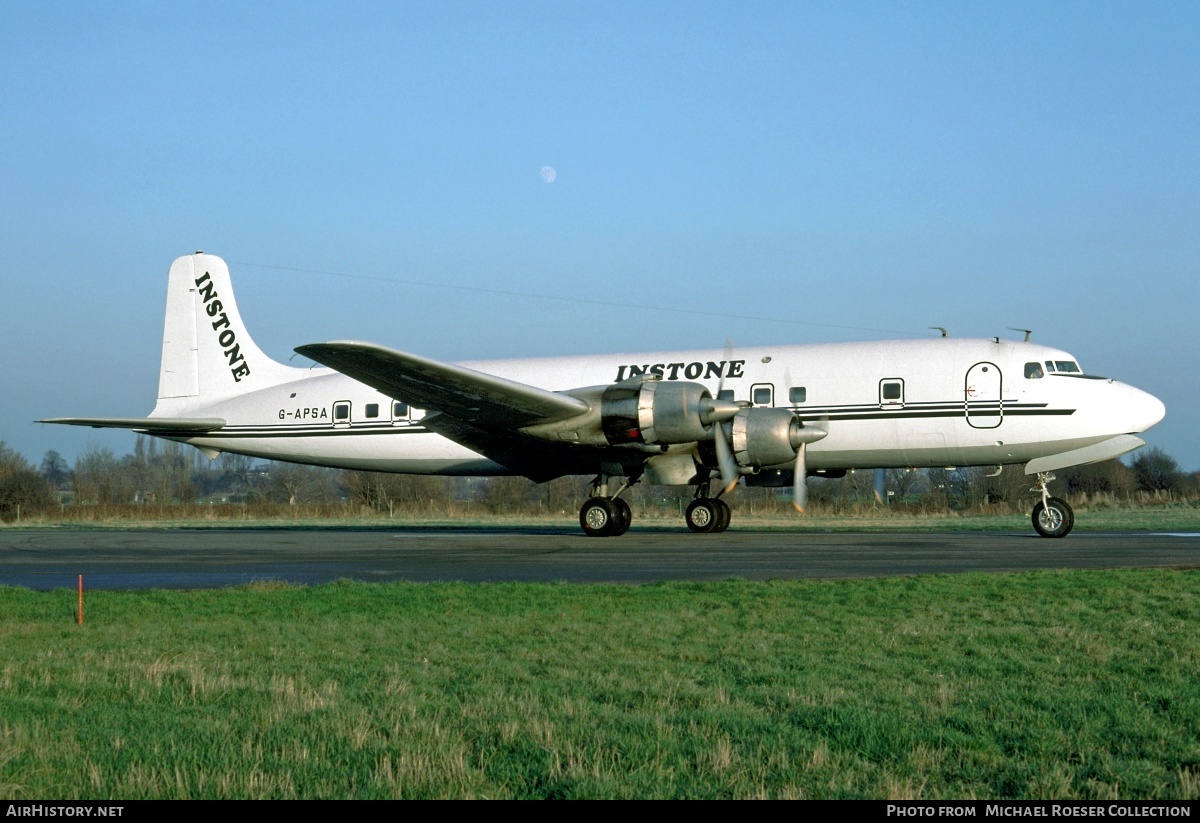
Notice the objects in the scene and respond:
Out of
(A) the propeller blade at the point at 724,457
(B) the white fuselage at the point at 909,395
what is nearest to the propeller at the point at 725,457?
(A) the propeller blade at the point at 724,457

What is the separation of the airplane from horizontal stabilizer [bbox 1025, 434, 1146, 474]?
4 centimetres

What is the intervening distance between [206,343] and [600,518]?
12.2 meters

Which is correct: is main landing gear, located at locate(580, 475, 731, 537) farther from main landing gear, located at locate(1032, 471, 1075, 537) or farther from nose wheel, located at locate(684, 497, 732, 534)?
main landing gear, located at locate(1032, 471, 1075, 537)

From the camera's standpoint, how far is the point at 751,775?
15.8ft

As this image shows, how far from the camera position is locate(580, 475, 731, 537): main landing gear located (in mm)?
23109

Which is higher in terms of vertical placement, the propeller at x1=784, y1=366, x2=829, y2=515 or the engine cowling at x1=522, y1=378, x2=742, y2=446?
the engine cowling at x1=522, y1=378, x2=742, y2=446

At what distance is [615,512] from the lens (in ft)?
75.9

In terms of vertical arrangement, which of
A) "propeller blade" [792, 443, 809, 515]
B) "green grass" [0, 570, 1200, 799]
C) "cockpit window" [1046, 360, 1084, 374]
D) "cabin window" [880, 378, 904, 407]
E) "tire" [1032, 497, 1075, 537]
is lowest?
"green grass" [0, 570, 1200, 799]

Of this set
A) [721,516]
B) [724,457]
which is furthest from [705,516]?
[724,457]

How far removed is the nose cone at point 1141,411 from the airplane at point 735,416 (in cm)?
3

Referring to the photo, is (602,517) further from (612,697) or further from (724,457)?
(612,697)

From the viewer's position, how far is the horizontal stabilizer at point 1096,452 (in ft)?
70.4

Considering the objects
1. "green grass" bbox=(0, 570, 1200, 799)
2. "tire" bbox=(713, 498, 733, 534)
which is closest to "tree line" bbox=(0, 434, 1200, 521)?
"tire" bbox=(713, 498, 733, 534)
